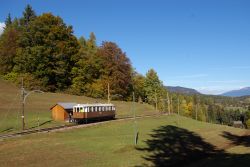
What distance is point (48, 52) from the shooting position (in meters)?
102

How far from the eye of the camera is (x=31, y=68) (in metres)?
103

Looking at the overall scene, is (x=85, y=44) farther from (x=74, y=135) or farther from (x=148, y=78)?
(x=74, y=135)

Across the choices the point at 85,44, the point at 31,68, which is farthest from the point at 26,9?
the point at 31,68

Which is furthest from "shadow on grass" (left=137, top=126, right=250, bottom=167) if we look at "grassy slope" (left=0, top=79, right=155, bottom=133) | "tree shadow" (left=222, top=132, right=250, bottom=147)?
"grassy slope" (left=0, top=79, right=155, bottom=133)

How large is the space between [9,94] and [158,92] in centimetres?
7008

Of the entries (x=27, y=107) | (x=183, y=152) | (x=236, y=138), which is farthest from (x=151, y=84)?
(x=183, y=152)

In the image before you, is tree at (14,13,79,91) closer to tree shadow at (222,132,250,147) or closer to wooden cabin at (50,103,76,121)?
wooden cabin at (50,103,76,121)

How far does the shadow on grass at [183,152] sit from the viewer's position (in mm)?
34969

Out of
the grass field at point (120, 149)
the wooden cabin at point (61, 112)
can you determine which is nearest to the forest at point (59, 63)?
the wooden cabin at point (61, 112)

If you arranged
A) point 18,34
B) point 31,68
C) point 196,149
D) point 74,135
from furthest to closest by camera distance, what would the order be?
point 18,34 < point 31,68 < point 74,135 < point 196,149

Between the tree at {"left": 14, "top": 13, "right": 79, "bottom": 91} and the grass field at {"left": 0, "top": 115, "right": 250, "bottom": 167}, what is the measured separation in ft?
165

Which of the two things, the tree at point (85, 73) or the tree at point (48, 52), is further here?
the tree at point (85, 73)

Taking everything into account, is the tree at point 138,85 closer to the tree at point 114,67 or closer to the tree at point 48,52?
the tree at point 114,67

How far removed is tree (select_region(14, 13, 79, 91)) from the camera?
10175cm
